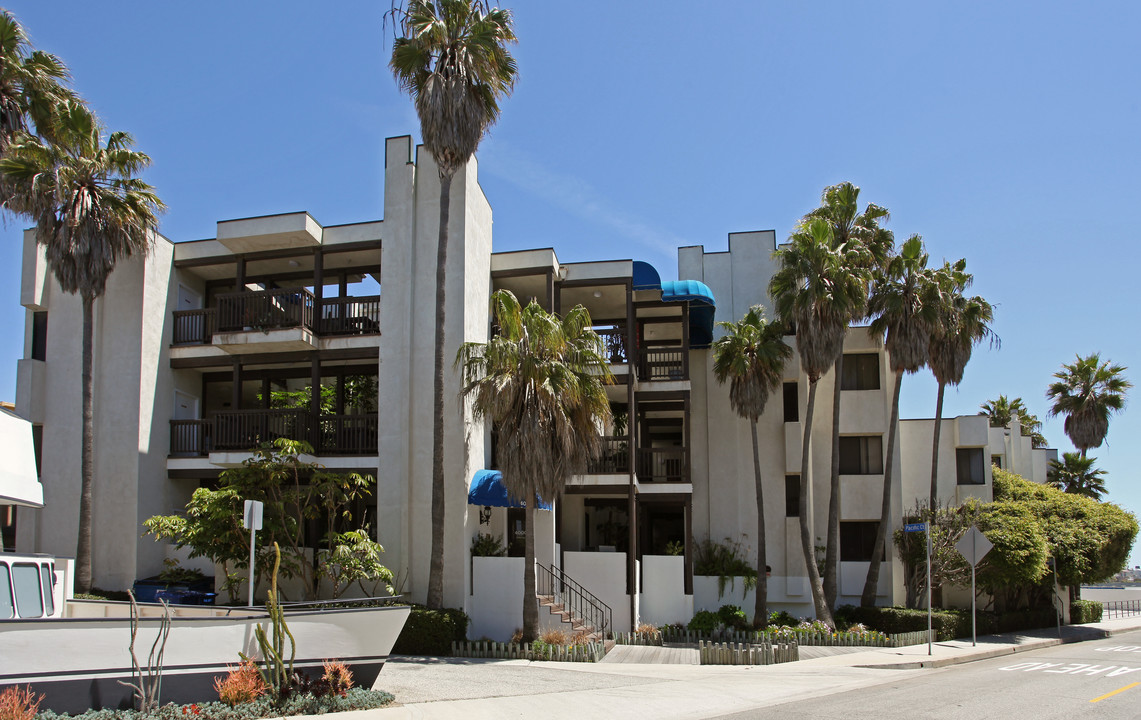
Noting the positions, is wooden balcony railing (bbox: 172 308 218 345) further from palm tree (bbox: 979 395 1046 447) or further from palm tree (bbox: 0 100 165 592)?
palm tree (bbox: 979 395 1046 447)

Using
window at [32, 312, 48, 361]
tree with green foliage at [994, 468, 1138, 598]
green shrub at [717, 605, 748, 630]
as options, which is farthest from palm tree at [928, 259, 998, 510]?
window at [32, 312, 48, 361]

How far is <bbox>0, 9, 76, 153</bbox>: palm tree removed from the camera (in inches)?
806

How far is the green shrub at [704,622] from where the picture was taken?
82.8 ft

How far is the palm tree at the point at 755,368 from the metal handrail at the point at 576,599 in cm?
536

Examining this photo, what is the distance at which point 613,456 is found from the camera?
25.7m

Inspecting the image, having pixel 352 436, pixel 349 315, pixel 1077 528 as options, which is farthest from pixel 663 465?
pixel 1077 528

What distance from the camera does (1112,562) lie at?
3294cm

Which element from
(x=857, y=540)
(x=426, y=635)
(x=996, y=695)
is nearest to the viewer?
(x=996, y=695)

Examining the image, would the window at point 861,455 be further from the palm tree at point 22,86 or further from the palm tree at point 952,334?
the palm tree at point 22,86

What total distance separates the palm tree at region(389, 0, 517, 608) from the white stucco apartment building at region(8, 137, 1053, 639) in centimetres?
178

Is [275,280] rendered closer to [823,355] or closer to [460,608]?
[460,608]

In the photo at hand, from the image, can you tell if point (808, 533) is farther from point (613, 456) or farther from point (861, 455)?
point (613, 456)

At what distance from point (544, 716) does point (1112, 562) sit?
29833 mm

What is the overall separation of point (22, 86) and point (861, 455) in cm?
2739
